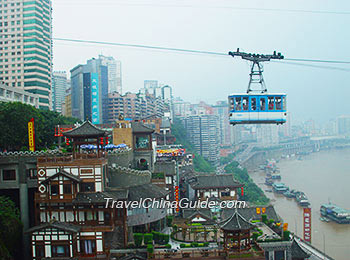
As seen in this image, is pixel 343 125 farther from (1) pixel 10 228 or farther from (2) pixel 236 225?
(1) pixel 10 228

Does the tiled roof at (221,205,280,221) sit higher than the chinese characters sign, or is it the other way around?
the chinese characters sign

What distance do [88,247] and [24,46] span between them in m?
31.1

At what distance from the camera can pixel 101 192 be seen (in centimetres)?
1531

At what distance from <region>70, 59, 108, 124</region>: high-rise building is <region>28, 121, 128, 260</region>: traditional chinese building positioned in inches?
1183

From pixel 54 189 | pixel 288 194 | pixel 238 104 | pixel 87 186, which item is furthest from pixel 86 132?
pixel 288 194

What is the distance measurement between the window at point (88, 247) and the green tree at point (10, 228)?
265cm

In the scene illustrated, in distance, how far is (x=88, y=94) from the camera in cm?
4747

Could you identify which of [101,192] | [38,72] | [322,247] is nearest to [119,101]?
[38,72]

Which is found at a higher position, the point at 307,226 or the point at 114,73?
the point at 114,73

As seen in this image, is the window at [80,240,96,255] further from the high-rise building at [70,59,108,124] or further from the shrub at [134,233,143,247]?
the high-rise building at [70,59,108,124]

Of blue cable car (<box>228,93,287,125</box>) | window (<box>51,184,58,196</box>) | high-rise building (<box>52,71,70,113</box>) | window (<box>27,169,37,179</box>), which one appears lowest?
window (<box>51,184,58,196</box>)

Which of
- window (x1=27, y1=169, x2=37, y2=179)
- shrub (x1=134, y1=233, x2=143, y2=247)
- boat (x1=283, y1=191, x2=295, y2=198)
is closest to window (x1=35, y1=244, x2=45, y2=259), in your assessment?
window (x1=27, y1=169, x2=37, y2=179)

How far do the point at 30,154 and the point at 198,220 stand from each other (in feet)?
29.1

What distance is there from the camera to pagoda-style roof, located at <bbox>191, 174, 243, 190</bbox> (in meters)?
27.2
